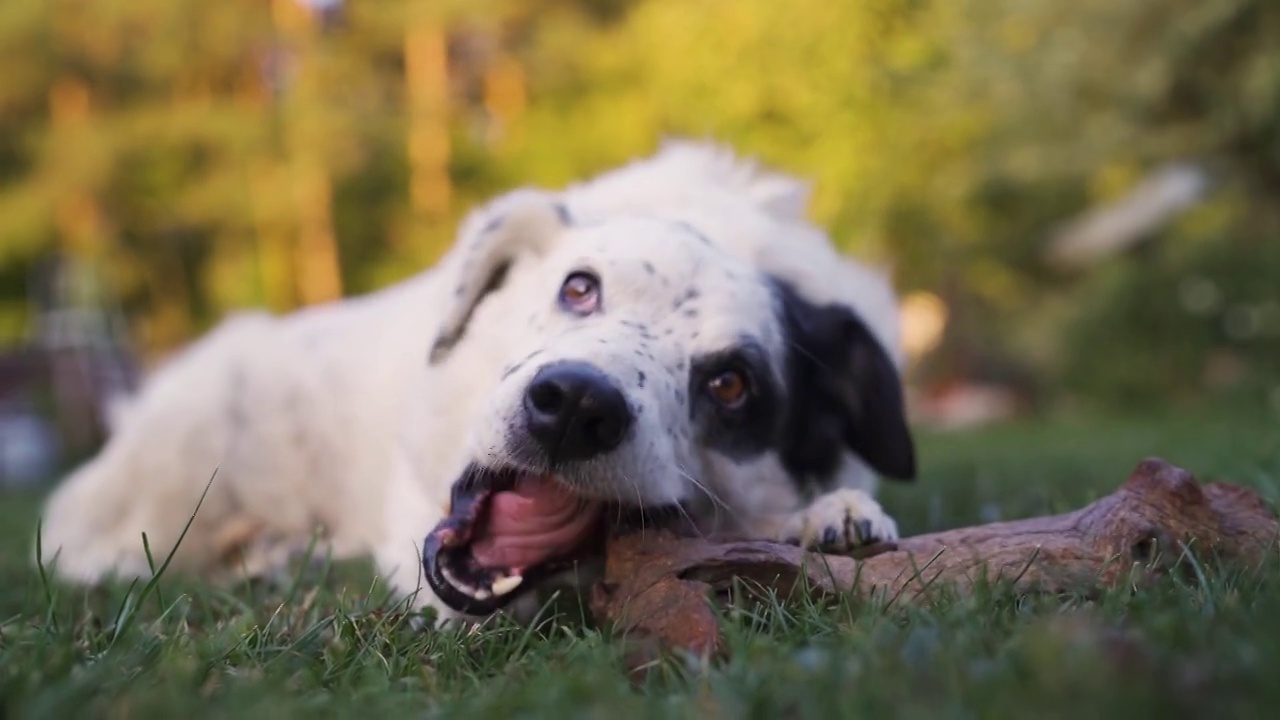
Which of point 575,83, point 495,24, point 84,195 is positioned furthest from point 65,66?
point 575,83

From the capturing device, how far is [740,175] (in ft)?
13.5

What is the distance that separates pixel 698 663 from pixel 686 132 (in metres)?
6.94

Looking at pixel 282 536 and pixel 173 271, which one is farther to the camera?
pixel 173 271

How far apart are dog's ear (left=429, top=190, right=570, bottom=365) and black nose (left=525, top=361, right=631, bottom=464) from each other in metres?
0.97

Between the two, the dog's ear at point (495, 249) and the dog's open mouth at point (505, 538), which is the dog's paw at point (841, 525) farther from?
the dog's ear at point (495, 249)

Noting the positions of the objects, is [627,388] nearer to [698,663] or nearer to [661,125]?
[698,663]

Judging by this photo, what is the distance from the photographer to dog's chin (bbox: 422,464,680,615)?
2264 millimetres

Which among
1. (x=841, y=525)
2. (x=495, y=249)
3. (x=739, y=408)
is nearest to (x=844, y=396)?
(x=739, y=408)

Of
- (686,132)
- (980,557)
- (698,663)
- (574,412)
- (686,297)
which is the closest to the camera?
(698,663)

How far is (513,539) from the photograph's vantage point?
2.35m

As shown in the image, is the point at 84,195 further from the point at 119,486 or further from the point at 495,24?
the point at 119,486

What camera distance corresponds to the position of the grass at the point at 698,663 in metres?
1.12

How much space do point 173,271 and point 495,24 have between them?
34.1 ft

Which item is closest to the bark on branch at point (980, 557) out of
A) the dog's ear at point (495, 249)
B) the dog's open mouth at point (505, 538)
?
the dog's open mouth at point (505, 538)
